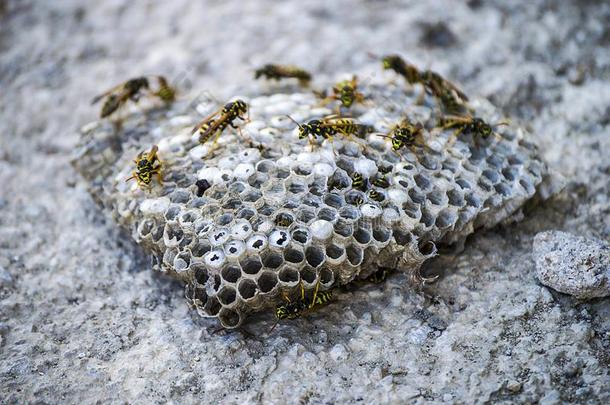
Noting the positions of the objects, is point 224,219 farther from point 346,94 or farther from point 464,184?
point 464,184

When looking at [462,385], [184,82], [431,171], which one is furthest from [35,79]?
[462,385]

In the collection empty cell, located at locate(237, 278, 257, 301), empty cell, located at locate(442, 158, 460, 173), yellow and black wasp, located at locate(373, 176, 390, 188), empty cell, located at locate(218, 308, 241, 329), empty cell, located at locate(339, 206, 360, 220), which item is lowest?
empty cell, located at locate(218, 308, 241, 329)

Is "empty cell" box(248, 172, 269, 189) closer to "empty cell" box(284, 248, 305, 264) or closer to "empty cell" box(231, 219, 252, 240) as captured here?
"empty cell" box(231, 219, 252, 240)

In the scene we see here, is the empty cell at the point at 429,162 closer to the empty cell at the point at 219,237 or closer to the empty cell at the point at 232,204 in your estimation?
the empty cell at the point at 232,204

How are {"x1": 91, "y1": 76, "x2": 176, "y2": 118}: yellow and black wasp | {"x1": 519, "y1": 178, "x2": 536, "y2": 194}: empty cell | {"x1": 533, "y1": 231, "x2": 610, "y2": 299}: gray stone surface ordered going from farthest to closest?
{"x1": 91, "y1": 76, "x2": 176, "y2": 118}: yellow and black wasp, {"x1": 519, "y1": 178, "x2": 536, "y2": 194}: empty cell, {"x1": 533, "y1": 231, "x2": 610, "y2": 299}: gray stone surface

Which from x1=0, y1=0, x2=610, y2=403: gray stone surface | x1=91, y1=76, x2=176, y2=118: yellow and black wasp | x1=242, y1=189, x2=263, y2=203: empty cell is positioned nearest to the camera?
x1=0, y1=0, x2=610, y2=403: gray stone surface

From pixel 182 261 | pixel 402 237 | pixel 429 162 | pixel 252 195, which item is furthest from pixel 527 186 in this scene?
pixel 182 261

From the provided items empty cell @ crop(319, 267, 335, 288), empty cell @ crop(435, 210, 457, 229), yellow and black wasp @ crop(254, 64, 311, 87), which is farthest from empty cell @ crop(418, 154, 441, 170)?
yellow and black wasp @ crop(254, 64, 311, 87)
